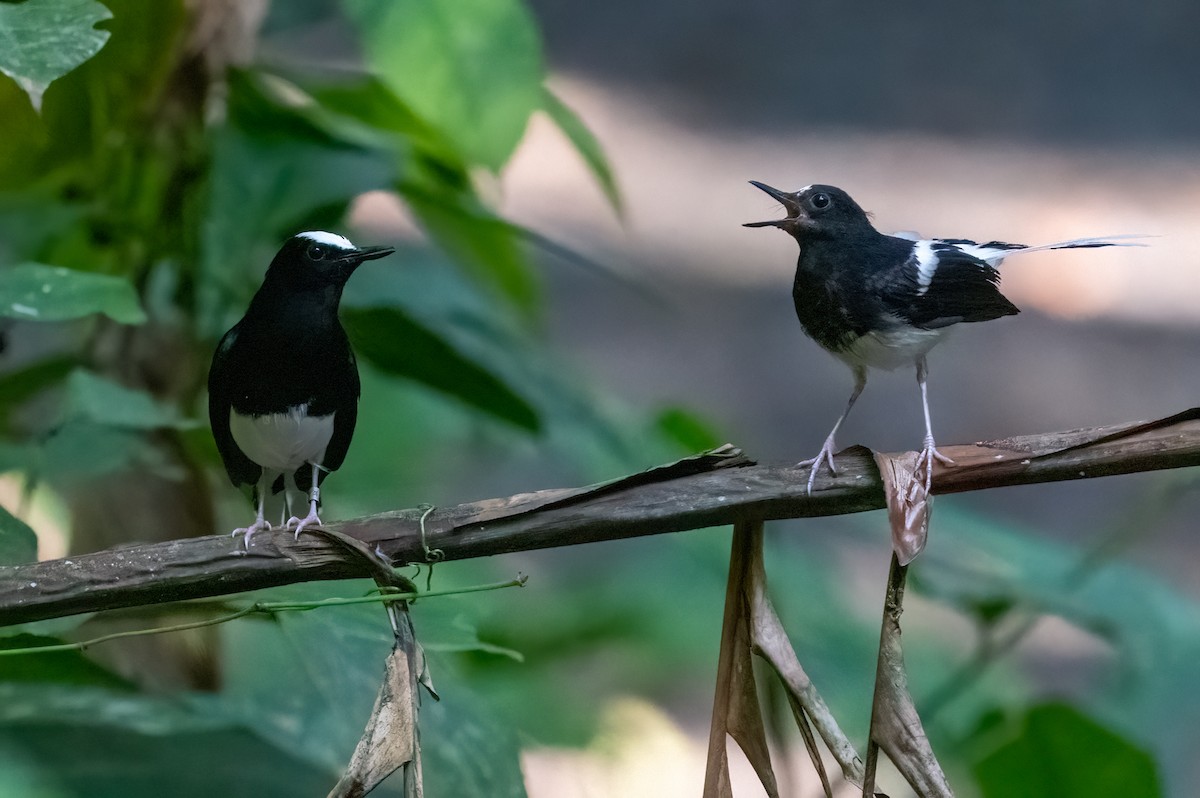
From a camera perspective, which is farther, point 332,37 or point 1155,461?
point 332,37

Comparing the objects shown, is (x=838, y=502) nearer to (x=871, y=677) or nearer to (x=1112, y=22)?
(x=871, y=677)

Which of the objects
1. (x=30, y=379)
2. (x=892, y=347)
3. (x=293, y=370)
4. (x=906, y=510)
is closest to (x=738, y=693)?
(x=906, y=510)

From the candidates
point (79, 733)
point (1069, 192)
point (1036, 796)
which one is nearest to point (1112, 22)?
point (1069, 192)

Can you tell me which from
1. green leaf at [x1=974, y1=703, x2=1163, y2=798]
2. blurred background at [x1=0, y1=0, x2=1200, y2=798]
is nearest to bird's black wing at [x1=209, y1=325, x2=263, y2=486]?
blurred background at [x1=0, y1=0, x2=1200, y2=798]

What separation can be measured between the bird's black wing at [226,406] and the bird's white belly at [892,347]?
1.40 feet

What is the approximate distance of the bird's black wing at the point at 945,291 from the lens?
796mm

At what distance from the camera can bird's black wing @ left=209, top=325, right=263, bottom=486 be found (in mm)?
839

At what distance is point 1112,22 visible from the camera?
2.63 m

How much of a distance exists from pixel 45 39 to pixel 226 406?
279 mm

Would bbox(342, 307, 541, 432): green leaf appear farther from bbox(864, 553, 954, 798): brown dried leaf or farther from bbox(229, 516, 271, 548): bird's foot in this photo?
bbox(864, 553, 954, 798): brown dried leaf

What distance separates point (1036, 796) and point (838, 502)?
0.59 m

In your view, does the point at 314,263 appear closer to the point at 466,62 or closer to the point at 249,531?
the point at 249,531

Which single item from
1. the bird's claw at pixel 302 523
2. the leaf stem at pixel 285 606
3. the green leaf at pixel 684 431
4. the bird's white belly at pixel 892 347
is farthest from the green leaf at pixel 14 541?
the green leaf at pixel 684 431

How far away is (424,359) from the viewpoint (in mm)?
1053
